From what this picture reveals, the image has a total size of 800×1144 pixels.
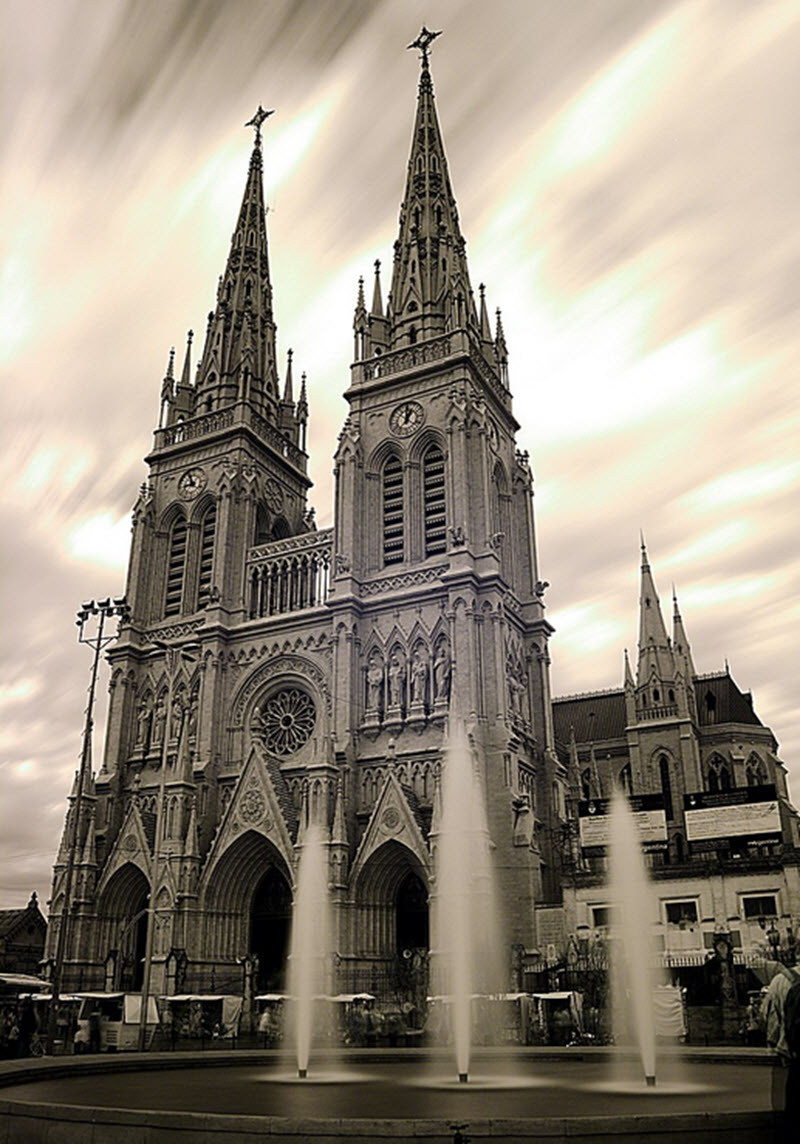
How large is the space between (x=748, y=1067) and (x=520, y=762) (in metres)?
24.7

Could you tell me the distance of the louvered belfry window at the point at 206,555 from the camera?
50.4 meters

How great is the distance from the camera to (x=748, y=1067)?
16.4m

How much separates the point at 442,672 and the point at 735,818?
14393mm

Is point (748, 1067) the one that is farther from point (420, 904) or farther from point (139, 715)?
point (139, 715)

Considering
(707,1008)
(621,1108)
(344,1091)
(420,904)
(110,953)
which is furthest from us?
(110,953)

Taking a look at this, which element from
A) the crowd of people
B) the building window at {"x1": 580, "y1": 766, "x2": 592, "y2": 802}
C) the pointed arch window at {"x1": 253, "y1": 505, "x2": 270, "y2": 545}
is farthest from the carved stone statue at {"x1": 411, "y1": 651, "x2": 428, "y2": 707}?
the building window at {"x1": 580, "y1": 766, "x2": 592, "y2": 802}

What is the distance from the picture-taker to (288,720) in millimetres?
45344

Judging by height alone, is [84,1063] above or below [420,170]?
below

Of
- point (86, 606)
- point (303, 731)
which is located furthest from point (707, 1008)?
point (86, 606)

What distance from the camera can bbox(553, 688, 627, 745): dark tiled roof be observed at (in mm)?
70750

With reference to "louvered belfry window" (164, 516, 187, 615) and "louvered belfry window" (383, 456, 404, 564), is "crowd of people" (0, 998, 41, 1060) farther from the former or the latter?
"louvered belfry window" (383, 456, 404, 564)

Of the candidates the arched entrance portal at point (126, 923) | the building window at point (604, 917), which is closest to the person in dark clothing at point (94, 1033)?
the arched entrance portal at point (126, 923)

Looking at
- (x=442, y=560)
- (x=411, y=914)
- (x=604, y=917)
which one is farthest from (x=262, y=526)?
(x=604, y=917)

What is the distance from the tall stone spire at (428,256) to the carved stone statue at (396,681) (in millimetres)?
18404
